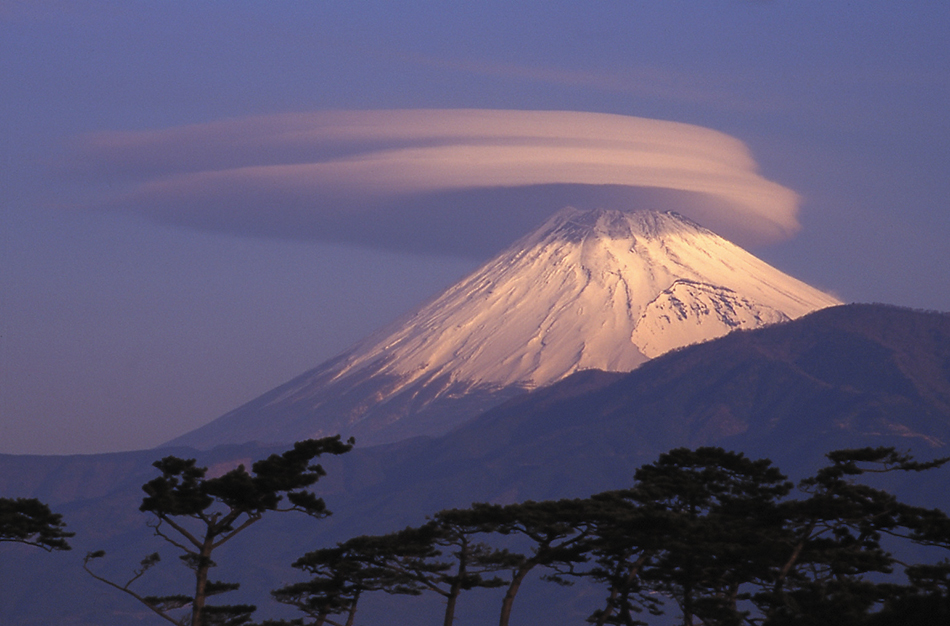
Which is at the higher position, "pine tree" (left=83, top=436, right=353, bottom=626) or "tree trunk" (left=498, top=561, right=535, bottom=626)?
"pine tree" (left=83, top=436, right=353, bottom=626)

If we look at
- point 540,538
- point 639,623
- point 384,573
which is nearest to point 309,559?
point 384,573

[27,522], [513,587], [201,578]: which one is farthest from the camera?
[201,578]

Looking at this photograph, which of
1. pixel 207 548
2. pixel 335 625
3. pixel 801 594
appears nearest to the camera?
pixel 801 594

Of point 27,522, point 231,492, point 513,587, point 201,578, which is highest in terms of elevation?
point 231,492

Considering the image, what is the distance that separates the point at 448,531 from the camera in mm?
31219

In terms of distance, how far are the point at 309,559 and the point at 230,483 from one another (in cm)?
383

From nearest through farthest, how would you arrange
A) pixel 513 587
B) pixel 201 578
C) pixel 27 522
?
pixel 27 522, pixel 513 587, pixel 201 578

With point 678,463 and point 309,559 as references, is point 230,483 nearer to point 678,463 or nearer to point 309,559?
point 309,559

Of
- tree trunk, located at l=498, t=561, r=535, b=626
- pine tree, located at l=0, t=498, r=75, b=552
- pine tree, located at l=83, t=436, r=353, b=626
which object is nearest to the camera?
pine tree, located at l=0, t=498, r=75, b=552

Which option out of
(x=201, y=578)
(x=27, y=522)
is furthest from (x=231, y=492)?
(x=27, y=522)

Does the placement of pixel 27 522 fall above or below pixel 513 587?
above

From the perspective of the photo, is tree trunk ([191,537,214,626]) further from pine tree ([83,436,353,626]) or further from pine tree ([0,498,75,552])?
pine tree ([0,498,75,552])

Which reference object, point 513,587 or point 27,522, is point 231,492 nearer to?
point 27,522

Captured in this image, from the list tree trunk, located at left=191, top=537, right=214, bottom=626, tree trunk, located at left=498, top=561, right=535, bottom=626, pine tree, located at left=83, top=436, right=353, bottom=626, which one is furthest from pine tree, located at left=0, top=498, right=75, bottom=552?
tree trunk, located at left=498, top=561, right=535, bottom=626
